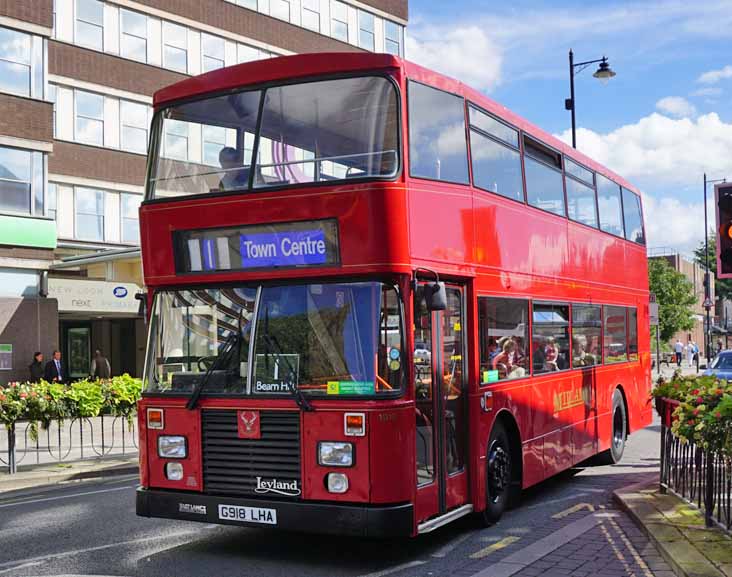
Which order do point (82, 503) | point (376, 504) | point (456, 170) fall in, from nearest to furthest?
point (376, 504) → point (456, 170) → point (82, 503)

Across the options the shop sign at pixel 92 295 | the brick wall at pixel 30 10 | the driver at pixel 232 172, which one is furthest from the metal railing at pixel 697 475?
the brick wall at pixel 30 10

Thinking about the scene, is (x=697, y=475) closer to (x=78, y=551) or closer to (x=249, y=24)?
(x=78, y=551)

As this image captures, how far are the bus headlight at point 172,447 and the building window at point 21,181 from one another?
21287mm

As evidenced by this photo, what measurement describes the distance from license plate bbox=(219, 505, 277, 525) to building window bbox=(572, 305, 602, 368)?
601cm

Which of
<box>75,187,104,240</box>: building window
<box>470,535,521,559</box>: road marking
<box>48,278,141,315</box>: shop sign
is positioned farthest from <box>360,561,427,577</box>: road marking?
<box>75,187,104,240</box>: building window


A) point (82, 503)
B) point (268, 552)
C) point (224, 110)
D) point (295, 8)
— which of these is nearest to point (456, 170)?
point (224, 110)

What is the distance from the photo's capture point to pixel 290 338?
26.4ft

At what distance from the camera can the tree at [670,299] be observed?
192 feet

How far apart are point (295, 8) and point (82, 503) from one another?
3185 centimetres

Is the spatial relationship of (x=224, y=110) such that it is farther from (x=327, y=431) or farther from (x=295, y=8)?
(x=295, y=8)

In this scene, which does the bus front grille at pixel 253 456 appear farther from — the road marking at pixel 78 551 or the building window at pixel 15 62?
the building window at pixel 15 62

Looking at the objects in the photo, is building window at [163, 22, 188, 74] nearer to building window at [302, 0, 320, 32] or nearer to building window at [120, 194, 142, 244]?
building window at [120, 194, 142, 244]

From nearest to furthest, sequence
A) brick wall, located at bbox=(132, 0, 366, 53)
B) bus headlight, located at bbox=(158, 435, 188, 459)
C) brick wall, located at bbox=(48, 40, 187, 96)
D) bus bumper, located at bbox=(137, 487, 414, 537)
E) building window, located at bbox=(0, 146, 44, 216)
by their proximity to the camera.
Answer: bus bumper, located at bbox=(137, 487, 414, 537), bus headlight, located at bbox=(158, 435, 188, 459), building window, located at bbox=(0, 146, 44, 216), brick wall, located at bbox=(48, 40, 187, 96), brick wall, located at bbox=(132, 0, 366, 53)

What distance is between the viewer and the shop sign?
29.6 m
